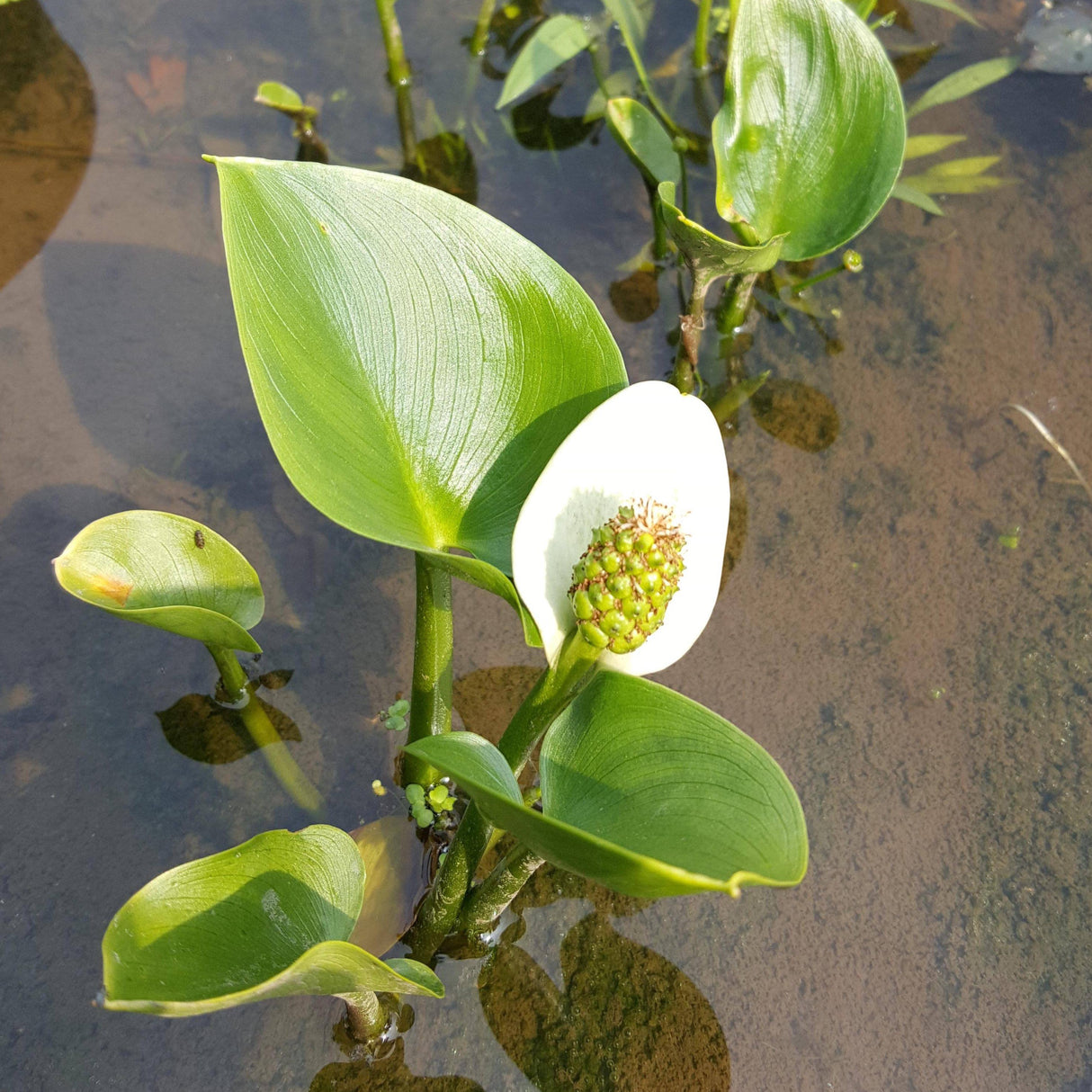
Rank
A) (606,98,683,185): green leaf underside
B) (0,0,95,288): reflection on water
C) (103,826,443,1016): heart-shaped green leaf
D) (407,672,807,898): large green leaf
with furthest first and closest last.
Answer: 1. (0,0,95,288): reflection on water
2. (606,98,683,185): green leaf underside
3. (103,826,443,1016): heart-shaped green leaf
4. (407,672,807,898): large green leaf

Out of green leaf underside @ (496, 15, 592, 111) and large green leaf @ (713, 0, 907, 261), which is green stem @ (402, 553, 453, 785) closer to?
large green leaf @ (713, 0, 907, 261)

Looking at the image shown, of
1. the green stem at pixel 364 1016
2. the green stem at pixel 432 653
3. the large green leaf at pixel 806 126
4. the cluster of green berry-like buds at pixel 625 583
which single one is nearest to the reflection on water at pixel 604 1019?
the green stem at pixel 364 1016

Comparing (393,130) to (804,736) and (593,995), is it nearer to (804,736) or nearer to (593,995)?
(804,736)

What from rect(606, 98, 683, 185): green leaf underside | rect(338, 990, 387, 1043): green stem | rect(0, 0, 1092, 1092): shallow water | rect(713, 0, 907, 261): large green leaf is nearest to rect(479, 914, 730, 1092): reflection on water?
rect(0, 0, 1092, 1092): shallow water

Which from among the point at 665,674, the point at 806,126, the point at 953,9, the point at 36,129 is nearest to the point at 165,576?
the point at 665,674

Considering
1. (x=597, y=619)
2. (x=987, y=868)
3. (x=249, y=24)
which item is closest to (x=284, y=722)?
(x=597, y=619)

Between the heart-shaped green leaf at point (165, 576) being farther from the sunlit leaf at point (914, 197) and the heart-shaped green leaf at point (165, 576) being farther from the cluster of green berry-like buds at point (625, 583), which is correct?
the sunlit leaf at point (914, 197)

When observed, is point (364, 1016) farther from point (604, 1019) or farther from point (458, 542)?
point (458, 542)
